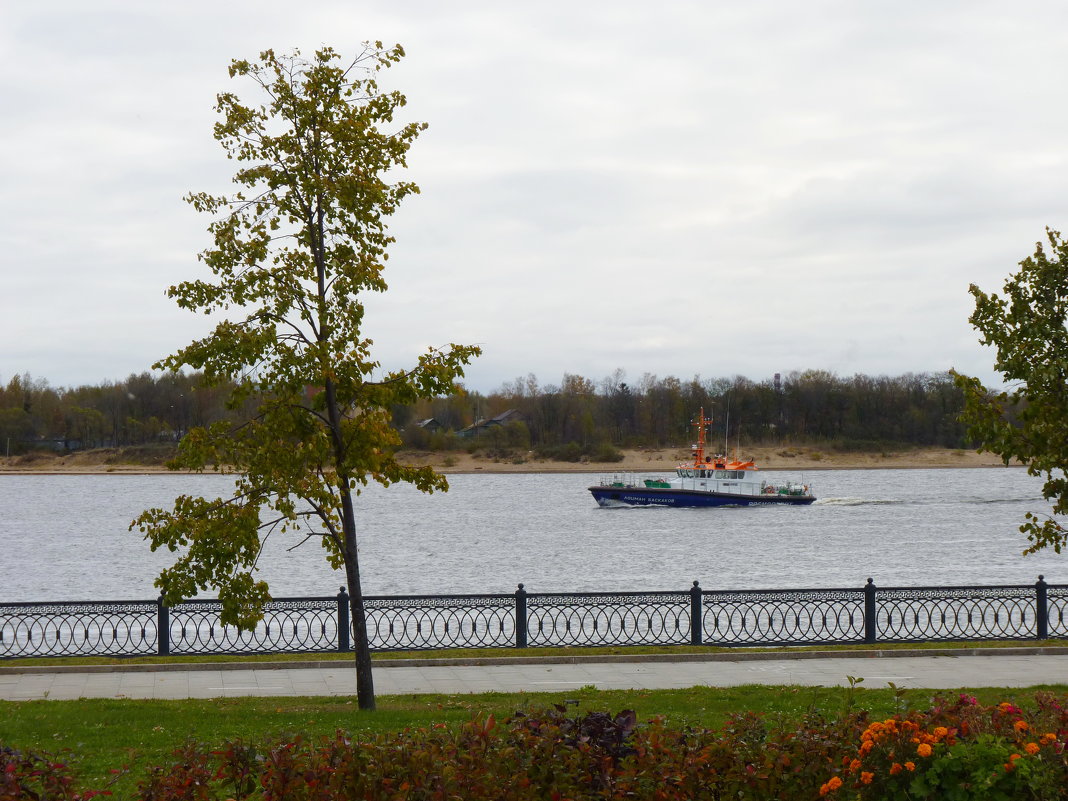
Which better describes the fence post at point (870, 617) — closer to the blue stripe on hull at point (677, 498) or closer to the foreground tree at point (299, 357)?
the foreground tree at point (299, 357)

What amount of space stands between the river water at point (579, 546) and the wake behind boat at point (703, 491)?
96 cm

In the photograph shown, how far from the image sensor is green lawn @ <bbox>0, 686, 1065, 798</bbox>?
35.6ft

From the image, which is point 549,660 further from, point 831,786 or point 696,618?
point 831,786

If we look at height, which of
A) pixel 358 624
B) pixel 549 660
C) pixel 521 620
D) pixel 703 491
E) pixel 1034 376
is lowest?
pixel 703 491

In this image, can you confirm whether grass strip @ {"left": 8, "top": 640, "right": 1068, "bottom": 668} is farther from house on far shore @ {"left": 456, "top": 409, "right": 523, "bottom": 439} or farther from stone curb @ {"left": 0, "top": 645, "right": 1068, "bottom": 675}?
house on far shore @ {"left": 456, "top": 409, "right": 523, "bottom": 439}

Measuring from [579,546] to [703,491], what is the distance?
28.2m

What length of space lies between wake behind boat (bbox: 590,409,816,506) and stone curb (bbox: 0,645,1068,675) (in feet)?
213

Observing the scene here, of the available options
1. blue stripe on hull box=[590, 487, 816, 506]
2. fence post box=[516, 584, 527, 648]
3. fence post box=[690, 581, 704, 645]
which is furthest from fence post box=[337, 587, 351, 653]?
blue stripe on hull box=[590, 487, 816, 506]

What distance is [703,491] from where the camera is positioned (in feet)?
280

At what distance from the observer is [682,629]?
26.7 meters

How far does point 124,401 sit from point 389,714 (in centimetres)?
12434

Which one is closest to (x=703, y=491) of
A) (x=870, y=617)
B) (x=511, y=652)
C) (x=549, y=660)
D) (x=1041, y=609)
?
(x=1041, y=609)

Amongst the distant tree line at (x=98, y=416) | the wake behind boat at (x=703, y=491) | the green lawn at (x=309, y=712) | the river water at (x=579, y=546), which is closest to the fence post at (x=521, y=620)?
the green lawn at (x=309, y=712)

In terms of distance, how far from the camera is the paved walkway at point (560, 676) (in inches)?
585
